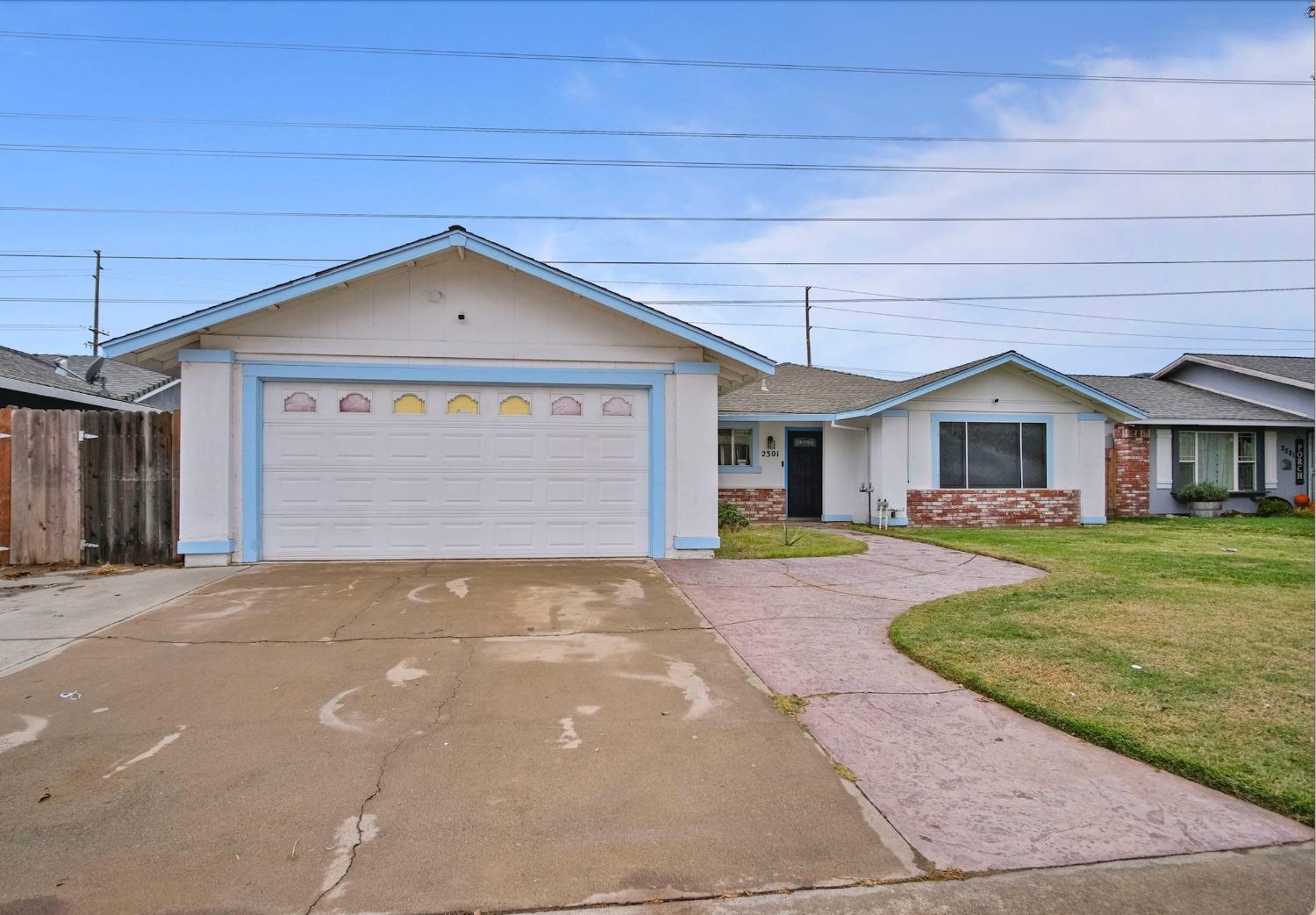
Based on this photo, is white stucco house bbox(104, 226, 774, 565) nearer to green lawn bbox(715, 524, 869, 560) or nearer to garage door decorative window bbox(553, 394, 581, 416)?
garage door decorative window bbox(553, 394, 581, 416)

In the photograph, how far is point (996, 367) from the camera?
1523 cm

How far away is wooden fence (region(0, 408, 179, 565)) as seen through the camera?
29.5 ft

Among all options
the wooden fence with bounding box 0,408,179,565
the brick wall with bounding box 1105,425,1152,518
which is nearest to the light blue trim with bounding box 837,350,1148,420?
the brick wall with bounding box 1105,425,1152,518

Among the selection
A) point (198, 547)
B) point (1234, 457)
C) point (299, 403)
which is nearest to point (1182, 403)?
point (1234, 457)

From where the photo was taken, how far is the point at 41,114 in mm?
18797

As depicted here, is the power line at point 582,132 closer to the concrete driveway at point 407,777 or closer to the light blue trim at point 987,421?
the light blue trim at point 987,421

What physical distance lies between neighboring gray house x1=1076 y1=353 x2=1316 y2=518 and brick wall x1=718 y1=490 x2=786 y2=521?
9.29 m

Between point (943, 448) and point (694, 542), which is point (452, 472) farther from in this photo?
point (943, 448)

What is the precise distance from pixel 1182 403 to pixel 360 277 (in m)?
21.4

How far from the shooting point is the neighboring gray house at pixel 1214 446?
18391 millimetres

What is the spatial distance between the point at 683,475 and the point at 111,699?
686 centimetres

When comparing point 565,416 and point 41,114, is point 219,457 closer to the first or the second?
point 565,416

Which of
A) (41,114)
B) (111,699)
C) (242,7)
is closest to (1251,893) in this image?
(111,699)

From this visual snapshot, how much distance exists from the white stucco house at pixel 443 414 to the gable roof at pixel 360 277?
0.02 metres
